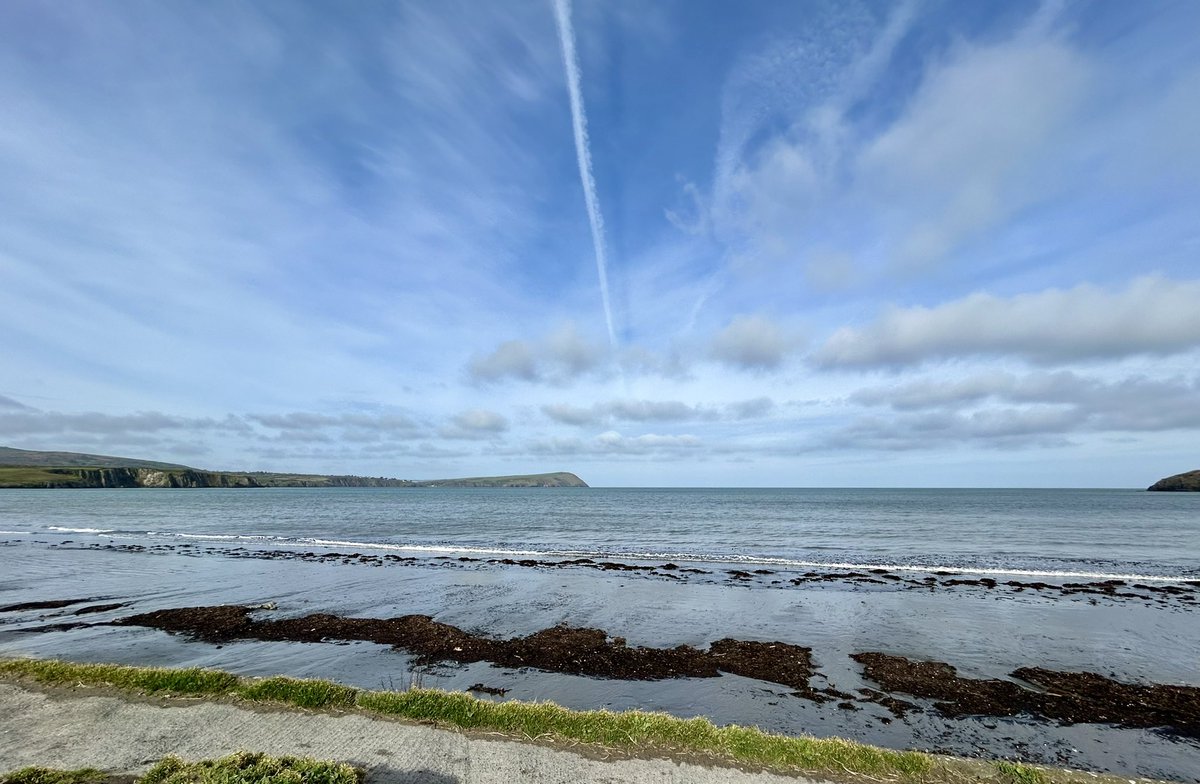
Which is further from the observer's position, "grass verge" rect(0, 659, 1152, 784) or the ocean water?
the ocean water

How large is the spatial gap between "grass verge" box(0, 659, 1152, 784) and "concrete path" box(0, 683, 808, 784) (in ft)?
1.17

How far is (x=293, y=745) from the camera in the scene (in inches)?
297

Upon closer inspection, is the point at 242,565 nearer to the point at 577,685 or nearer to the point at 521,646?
the point at 521,646

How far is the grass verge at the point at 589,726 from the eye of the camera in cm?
734

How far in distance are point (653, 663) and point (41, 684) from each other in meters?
11.3

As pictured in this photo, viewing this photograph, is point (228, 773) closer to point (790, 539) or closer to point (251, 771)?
point (251, 771)

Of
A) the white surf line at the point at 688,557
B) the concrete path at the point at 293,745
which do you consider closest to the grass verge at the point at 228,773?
the concrete path at the point at 293,745

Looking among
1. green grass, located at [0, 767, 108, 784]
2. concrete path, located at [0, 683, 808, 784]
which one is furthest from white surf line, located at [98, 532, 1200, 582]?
green grass, located at [0, 767, 108, 784]

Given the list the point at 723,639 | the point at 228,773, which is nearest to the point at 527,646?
the point at 723,639

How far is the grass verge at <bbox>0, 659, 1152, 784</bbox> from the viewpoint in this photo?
7336 millimetres

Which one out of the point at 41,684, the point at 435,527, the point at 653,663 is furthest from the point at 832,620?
the point at 435,527

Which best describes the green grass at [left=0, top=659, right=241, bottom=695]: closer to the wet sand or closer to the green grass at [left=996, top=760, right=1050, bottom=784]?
the wet sand

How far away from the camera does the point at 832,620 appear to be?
1848 cm

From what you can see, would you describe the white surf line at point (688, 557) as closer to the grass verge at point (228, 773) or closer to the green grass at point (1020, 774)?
the green grass at point (1020, 774)
